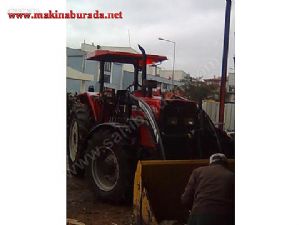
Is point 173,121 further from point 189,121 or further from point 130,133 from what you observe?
point 130,133

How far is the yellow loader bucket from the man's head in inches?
1.8

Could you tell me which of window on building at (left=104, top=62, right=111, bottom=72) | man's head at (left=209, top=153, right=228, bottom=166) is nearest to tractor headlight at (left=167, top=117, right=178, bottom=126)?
man's head at (left=209, top=153, right=228, bottom=166)

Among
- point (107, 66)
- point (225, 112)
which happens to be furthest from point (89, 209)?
point (225, 112)

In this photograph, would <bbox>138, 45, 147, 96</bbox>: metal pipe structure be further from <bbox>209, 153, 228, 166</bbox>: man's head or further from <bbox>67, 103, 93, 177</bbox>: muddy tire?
<bbox>209, 153, 228, 166</bbox>: man's head

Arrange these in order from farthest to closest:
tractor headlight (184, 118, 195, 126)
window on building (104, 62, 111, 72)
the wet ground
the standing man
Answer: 1. tractor headlight (184, 118, 195, 126)
2. window on building (104, 62, 111, 72)
3. the wet ground
4. the standing man

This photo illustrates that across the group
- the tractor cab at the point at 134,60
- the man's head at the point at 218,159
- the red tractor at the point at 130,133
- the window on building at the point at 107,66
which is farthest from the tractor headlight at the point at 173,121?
the window on building at the point at 107,66

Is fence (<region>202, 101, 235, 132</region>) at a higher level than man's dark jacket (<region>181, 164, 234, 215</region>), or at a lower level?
higher

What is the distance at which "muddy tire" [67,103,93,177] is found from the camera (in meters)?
2.78

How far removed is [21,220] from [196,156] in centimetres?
100

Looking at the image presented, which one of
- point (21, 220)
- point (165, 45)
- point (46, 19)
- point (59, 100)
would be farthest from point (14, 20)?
point (21, 220)

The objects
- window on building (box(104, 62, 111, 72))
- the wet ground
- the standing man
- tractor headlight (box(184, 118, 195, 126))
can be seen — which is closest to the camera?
the standing man

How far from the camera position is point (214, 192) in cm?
254

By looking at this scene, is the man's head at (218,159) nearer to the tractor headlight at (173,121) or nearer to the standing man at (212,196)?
the standing man at (212,196)
